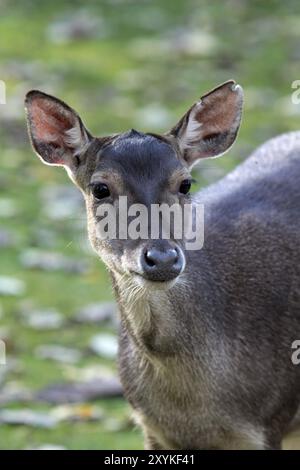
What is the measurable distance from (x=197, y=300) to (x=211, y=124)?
31.0 inches

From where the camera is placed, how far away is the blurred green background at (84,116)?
793 cm

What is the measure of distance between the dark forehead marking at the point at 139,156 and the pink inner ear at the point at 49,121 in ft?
1.03

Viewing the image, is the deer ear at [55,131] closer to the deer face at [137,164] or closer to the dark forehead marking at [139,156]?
the deer face at [137,164]

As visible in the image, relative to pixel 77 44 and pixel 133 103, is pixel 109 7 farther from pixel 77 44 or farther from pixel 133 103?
pixel 133 103

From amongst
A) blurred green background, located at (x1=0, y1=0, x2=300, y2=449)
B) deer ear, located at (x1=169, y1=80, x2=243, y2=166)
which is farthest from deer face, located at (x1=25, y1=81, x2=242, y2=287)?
blurred green background, located at (x1=0, y1=0, x2=300, y2=449)

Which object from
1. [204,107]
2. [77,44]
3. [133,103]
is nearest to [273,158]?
[204,107]

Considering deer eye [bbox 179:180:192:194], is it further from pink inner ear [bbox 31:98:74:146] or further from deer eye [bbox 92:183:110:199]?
pink inner ear [bbox 31:98:74:146]

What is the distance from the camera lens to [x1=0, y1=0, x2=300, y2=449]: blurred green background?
7926 mm

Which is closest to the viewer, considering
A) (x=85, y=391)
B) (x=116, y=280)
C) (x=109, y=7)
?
(x=116, y=280)

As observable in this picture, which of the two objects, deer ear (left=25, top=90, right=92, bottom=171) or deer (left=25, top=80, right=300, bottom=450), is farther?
deer ear (left=25, top=90, right=92, bottom=171)

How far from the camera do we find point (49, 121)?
6.54 metres
